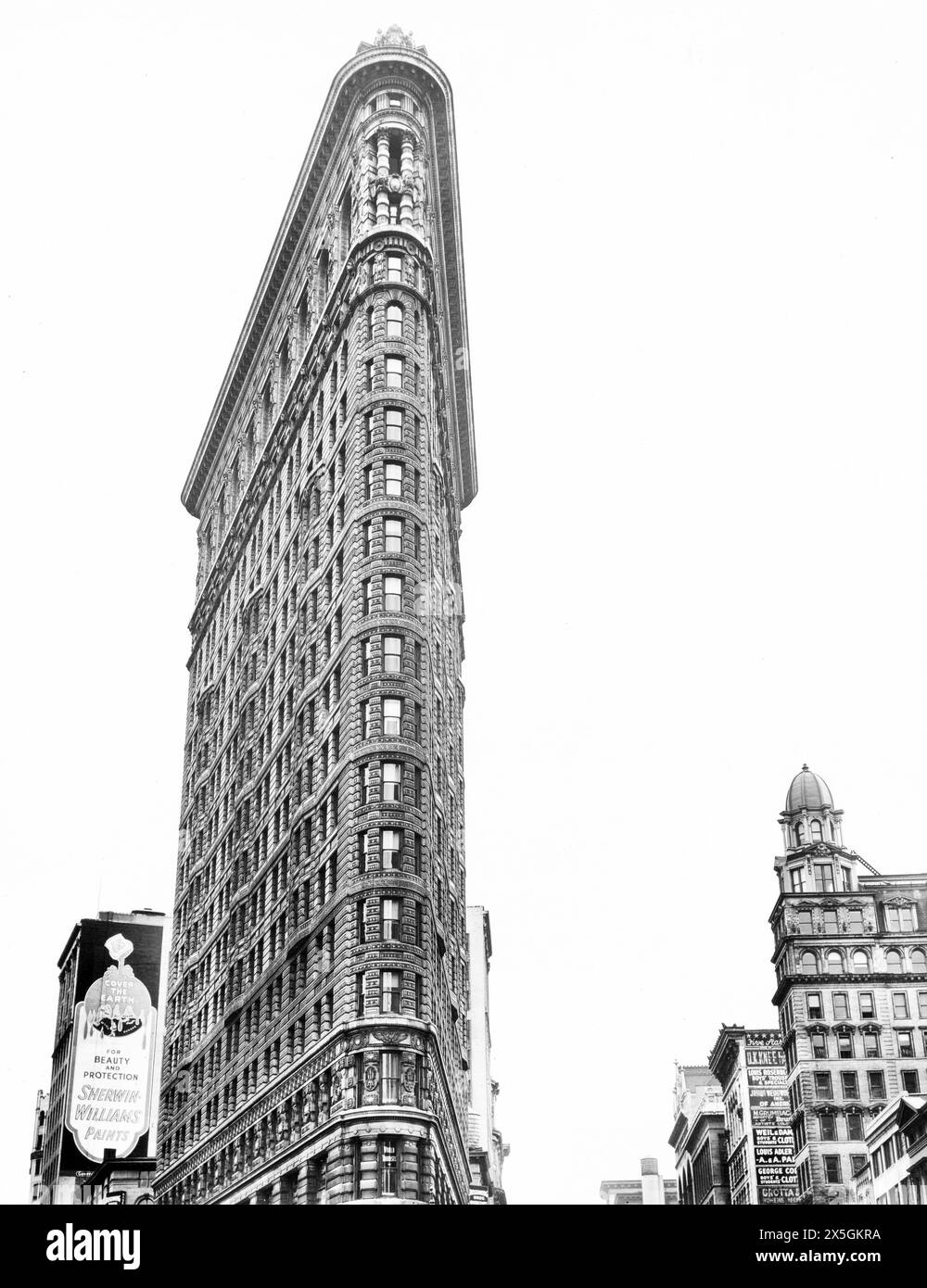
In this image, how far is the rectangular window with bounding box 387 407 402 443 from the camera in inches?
3159

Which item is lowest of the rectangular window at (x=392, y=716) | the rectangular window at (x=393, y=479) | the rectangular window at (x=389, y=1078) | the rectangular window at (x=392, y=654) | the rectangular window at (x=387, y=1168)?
the rectangular window at (x=387, y=1168)

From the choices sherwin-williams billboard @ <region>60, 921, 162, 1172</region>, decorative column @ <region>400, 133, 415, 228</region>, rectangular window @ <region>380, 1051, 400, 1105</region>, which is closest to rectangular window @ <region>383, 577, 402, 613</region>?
rectangular window @ <region>380, 1051, 400, 1105</region>

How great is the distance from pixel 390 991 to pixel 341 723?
47.2ft

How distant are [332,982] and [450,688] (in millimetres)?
26778

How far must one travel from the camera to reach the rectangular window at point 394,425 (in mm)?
80250

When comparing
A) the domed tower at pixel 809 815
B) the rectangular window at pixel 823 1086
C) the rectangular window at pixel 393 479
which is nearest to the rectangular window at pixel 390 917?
the rectangular window at pixel 393 479

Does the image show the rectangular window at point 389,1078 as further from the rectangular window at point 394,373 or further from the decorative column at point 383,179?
the decorative column at point 383,179

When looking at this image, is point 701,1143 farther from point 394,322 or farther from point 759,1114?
point 394,322

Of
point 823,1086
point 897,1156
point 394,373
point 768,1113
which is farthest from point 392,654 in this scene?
point 768,1113

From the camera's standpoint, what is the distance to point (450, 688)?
91.5m

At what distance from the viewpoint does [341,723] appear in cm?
7512

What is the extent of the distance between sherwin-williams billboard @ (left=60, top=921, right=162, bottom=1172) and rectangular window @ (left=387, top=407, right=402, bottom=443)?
3941 centimetres

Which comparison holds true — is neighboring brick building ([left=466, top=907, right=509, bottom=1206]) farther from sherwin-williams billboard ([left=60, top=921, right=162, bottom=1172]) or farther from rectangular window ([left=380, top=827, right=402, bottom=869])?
rectangular window ([left=380, top=827, right=402, bottom=869])

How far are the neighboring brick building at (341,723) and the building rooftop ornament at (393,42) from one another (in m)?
0.38
